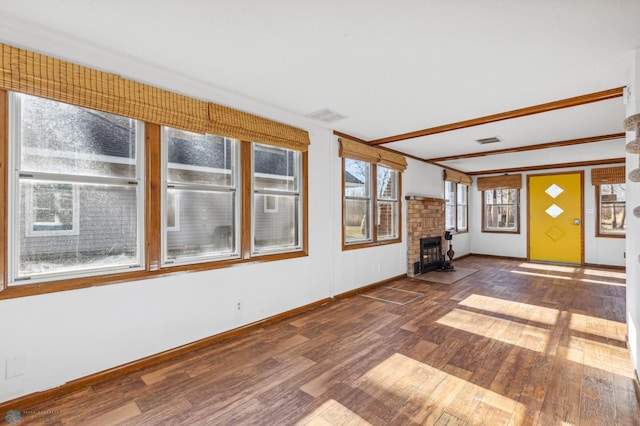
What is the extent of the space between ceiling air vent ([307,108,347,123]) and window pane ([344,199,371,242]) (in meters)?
1.35

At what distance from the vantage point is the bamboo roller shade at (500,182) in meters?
7.96

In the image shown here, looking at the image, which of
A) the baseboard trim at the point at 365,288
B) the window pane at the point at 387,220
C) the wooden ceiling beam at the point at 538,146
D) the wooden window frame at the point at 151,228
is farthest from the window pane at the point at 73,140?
the wooden ceiling beam at the point at 538,146

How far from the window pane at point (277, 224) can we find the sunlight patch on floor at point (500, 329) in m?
2.06

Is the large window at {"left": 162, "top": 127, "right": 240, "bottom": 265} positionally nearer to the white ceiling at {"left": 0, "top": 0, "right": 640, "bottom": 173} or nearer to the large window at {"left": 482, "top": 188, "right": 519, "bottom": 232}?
the white ceiling at {"left": 0, "top": 0, "right": 640, "bottom": 173}

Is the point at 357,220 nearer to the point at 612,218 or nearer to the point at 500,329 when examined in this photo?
the point at 500,329

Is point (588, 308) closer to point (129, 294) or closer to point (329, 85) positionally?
point (329, 85)

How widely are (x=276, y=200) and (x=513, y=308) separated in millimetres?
3443

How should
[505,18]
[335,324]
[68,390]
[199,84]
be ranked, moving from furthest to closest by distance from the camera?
1. [335,324]
2. [199,84]
3. [68,390]
4. [505,18]

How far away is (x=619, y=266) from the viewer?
6.78 meters

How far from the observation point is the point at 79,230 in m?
2.30

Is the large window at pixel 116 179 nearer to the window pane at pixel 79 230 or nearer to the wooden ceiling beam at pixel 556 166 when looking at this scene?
the window pane at pixel 79 230

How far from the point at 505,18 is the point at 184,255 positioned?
10.1ft

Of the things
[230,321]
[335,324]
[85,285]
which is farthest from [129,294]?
[335,324]

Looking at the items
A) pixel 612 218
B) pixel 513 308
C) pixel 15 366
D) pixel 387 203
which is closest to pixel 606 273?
pixel 612 218
